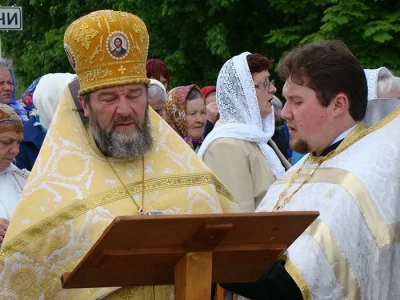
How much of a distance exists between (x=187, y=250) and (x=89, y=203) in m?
1.01

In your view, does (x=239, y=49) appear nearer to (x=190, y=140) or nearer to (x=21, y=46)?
(x=21, y=46)

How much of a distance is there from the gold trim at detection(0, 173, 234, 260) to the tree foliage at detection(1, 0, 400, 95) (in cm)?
964

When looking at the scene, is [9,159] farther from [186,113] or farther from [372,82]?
[186,113]

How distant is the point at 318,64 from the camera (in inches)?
156

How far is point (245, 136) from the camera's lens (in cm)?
580

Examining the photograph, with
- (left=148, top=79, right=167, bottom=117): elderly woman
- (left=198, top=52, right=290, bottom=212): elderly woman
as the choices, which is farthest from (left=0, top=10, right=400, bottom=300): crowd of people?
(left=148, top=79, right=167, bottom=117): elderly woman

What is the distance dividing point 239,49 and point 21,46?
7253mm

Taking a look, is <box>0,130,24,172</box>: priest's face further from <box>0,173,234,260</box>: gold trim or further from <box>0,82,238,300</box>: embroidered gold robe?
<box>0,173,234,260</box>: gold trim

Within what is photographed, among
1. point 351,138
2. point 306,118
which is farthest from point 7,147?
point 351,138

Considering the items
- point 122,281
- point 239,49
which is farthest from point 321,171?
point 239,49

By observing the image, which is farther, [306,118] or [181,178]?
[181,178]

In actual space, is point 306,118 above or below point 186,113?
above

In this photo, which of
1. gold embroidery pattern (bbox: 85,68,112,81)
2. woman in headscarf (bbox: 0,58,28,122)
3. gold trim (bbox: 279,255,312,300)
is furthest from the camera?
woman in headscarf (bbox: 0,58,28,122)

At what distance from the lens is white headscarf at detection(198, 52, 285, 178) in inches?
229
